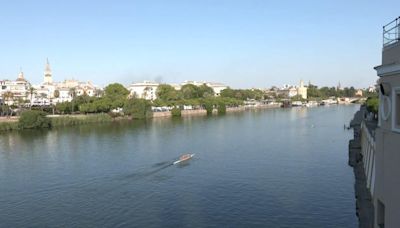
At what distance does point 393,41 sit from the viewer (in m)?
4.75

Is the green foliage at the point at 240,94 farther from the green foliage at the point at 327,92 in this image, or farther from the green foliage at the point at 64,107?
the green foliage at the point at 64,107

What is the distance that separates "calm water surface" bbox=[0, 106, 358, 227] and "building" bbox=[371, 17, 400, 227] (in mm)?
6142

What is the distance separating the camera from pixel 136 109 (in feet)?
168

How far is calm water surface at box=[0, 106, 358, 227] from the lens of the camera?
37.2 feet

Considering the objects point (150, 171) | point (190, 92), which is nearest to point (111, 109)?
point (190, 92)

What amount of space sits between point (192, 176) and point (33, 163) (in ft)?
26.6

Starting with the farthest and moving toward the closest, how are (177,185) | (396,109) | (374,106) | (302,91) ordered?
1. (302,91)
2. (374,106)
3. (177,185)
4. (396,109)

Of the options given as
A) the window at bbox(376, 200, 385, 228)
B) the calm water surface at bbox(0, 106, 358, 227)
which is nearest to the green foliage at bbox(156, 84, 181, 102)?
the calm water surface at bbox(0, 106, 358, 227)

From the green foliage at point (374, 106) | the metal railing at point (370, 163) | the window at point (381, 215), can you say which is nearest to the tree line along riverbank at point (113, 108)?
the green foliage at point (374, 106)

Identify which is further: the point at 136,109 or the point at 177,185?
the point at 136,109

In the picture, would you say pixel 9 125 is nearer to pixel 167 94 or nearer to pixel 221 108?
pixel 167 94

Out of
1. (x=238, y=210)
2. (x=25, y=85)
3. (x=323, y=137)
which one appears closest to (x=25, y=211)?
(x=238, y=210)

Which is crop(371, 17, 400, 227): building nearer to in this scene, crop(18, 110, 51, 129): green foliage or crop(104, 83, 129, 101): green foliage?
crop(18, 110, 51, 129): green foliage

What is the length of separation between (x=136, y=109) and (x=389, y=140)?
156 ft
